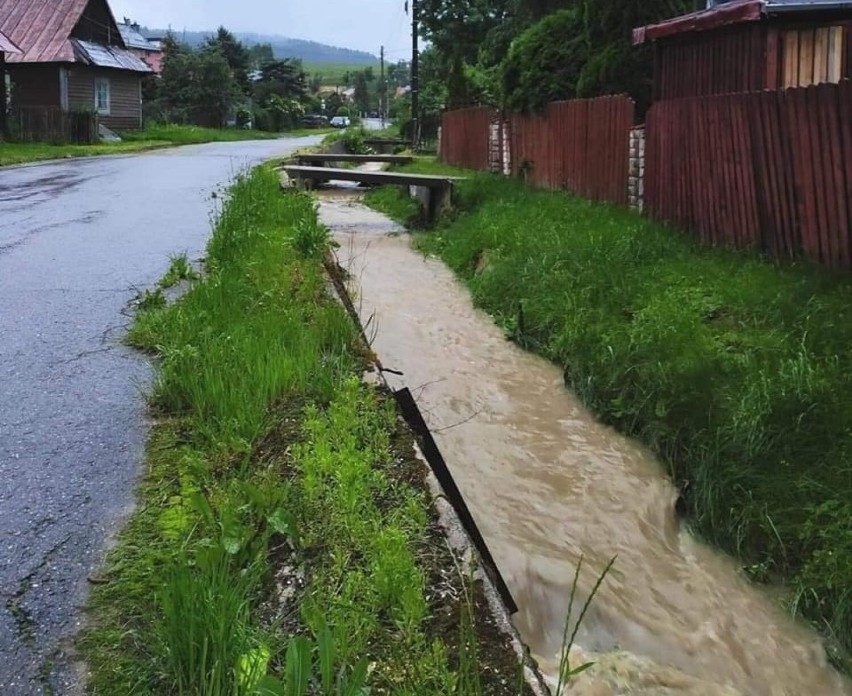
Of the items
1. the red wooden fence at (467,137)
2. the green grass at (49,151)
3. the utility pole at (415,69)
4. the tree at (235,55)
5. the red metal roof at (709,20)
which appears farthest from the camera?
the tree at (235,55)

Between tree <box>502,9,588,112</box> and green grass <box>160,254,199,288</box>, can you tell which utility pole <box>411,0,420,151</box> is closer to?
tree <box>502,9,588,112</box>

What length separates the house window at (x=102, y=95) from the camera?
1491 inches

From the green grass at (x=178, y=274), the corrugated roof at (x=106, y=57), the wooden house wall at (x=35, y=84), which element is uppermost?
the corrugated roof at (x=106, y=57)

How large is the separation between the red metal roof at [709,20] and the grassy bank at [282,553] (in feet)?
24.8

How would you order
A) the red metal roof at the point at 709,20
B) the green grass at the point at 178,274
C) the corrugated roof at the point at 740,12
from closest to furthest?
the green grass at the point at 178,274, the corrugated roof at the point at 740,12, the red metal roof at the point at 709,20

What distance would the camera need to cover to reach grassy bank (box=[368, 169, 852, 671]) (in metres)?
4.34

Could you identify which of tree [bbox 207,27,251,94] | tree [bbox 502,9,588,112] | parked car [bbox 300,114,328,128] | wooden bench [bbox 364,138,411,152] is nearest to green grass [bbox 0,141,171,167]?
wooden bench [bbox 364,138,411,152]

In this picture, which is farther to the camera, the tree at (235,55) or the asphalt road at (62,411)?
the tree at (235,55)

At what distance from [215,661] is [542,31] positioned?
48.2 feet

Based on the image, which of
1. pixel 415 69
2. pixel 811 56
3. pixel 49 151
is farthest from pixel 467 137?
pixel 415 69

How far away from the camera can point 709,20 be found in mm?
10859

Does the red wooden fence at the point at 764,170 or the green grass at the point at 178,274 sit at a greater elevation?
the red wooden fence at the point at 764,170

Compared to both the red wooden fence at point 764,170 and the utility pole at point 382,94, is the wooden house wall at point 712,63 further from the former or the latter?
the utility pole at point 382,94

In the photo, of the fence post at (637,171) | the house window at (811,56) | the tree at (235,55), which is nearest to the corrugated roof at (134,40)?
the tree at (235,55)
